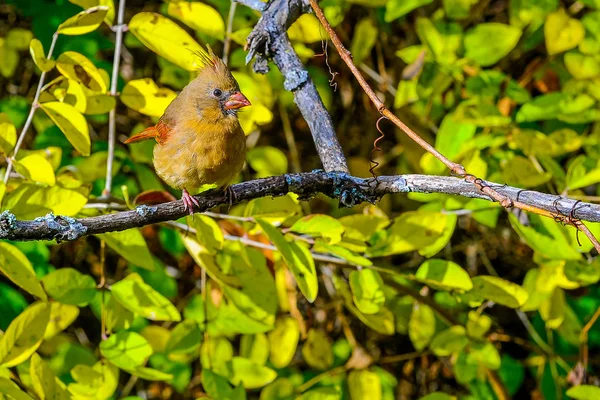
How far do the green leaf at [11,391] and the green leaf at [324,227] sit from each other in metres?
0.72

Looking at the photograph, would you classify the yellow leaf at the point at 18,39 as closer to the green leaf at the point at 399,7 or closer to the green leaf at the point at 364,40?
the green leaf at the point at 364,40

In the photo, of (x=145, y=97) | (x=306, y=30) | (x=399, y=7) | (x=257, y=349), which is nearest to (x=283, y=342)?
(x=257, y=349)

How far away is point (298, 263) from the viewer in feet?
5.82

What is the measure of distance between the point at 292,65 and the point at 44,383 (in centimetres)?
95

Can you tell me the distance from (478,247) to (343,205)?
5.34 feet

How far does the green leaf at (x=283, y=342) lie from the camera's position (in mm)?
2320

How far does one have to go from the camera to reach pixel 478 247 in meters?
3.14

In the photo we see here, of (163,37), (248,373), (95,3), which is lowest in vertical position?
(248,373)

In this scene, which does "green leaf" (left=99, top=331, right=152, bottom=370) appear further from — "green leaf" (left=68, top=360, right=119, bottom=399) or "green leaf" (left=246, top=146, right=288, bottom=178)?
"green leaf" (left=246, top=146, right=288, bottom=178)

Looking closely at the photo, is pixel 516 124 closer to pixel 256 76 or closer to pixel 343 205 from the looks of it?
pixel 256 76

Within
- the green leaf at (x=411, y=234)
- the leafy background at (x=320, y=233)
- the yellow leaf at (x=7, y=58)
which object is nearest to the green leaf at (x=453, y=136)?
the leafy background at (x=320, y=233)

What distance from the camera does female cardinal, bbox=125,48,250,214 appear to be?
2.00 metres

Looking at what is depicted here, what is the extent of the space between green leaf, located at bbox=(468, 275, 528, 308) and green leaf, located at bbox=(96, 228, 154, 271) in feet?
2.69

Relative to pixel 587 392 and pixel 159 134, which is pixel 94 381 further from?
pixel 587 392
